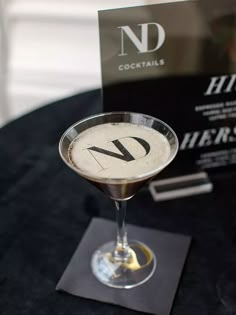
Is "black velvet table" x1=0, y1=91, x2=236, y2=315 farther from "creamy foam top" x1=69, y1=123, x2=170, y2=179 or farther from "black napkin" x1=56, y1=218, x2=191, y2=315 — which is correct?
"creamy foam top" x1=69, y1=123, x2=170, y2=179

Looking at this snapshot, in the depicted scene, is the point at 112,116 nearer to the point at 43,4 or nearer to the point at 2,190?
the point at 2,190

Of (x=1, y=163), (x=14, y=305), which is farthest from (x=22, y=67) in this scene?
(x=14, y=305)

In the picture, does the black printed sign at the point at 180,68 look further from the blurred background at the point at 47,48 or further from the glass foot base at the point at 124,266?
the blurred background at the point at 47,48

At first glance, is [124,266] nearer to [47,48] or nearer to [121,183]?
[121,183]

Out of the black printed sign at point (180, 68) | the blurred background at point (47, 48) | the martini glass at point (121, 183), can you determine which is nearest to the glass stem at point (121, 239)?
the martini glass at point (121, 183)

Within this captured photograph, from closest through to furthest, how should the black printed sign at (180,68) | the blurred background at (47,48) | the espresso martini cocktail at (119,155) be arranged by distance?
the espresso martini cocktail at (119,155) < the black printed sign at (180,68) < the blurred background at (47,48)

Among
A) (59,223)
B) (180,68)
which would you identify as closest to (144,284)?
(59,223)

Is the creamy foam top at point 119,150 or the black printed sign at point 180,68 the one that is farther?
the black printed sign at point 180,68
